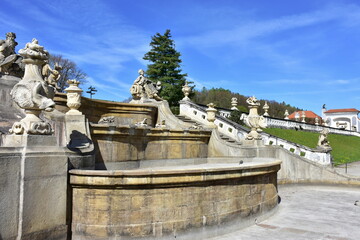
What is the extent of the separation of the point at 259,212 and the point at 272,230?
0.72m

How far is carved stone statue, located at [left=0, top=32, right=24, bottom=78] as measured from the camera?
9156 mm

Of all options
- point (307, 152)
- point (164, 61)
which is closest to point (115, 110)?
point (307, 152)

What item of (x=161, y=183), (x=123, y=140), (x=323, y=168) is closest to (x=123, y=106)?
(x=123, y=140)

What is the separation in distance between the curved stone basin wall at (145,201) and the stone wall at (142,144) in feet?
10.9

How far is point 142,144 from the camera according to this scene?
1051 cm

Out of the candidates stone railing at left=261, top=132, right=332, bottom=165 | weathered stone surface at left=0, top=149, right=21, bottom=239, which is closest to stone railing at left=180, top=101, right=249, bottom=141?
stone railing at left=261, top=132, right=332, bottom=165

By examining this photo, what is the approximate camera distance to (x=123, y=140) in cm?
976

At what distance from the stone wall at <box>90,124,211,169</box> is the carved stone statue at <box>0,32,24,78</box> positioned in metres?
2.94

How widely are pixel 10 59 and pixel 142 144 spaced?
15.1ft

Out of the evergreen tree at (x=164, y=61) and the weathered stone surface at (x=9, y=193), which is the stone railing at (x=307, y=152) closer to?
the weathered stone surface at (x=9, y=193)

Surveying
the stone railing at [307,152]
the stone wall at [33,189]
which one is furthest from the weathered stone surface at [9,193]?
the stone railing at [307,152]

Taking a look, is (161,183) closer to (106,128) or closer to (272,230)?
(272,230)

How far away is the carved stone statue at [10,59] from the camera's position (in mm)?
9156

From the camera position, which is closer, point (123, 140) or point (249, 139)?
point (123, 140)
